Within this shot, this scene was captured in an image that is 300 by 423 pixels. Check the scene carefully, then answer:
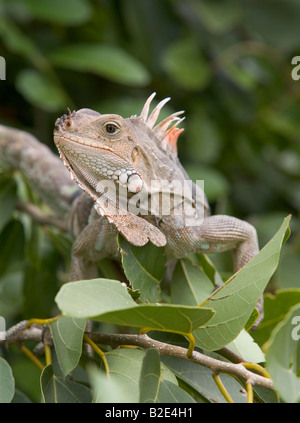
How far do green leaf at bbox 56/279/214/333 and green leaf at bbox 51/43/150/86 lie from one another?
2624 mm

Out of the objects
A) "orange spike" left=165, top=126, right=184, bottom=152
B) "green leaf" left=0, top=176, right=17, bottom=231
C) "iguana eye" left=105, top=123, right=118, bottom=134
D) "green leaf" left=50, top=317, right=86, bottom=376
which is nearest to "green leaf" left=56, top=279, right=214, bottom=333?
"green leaf" left=50, top=317, right=86, bottom=376

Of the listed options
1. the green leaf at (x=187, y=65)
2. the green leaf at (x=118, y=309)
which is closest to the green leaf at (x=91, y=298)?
the green leaf at (x=118, y=309)

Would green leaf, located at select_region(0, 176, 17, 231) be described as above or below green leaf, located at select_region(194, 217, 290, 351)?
above

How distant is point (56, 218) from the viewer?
10.1 feet

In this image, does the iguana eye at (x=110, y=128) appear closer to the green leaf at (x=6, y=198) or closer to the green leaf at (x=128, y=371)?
the green leaf at (x=128, y=371)

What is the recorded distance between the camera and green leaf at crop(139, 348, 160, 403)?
58.9 inches

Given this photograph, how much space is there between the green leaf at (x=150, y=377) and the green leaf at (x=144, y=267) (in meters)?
0.31

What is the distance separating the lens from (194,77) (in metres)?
4.34

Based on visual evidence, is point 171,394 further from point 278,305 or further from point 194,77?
point 194,77

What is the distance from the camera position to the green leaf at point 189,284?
2072 millimetres

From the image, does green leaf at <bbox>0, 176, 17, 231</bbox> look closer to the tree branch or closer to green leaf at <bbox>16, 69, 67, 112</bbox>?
the tree branch

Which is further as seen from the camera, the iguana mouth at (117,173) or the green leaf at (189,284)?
the green leaf at (189,284)

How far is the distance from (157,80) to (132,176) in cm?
285
